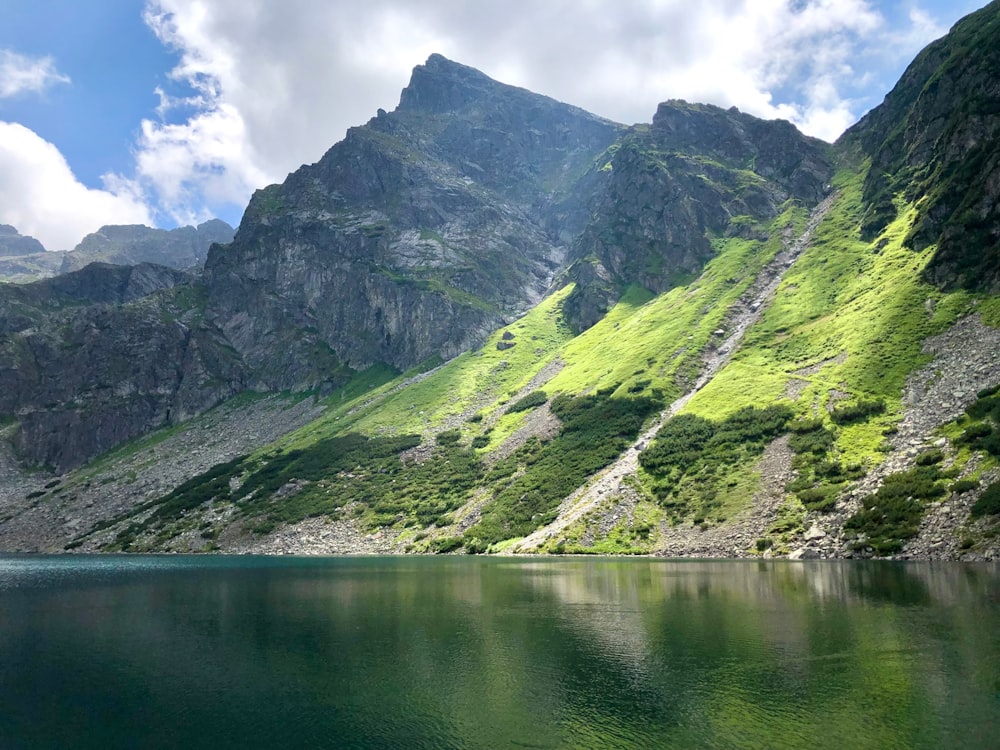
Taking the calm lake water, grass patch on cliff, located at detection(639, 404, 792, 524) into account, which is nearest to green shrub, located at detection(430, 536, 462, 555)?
grass patch on cliff, located at detection(639, 404, 792, 524)

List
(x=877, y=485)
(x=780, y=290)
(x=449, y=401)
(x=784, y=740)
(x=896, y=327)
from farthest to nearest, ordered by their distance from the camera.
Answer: (x=449, y=401), (x=780, y=290), (x=896, y=327), (x=877, y=485), (x=784, y=740)

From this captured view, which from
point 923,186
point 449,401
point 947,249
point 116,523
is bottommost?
point 116,523

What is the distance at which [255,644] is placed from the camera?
110 ft

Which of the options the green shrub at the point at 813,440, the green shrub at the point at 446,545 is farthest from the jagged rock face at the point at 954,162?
the green shrub at the point at 446,545

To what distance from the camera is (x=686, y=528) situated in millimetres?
86250

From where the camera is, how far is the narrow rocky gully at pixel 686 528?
80.1 meters

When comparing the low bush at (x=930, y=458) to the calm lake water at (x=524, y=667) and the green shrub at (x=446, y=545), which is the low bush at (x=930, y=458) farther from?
the green shrub at (x=446, y=545)

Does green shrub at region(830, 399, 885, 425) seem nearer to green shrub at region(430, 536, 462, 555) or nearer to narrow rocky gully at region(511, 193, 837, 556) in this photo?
narrow rocky gully at region(511, 193, 837, 556)

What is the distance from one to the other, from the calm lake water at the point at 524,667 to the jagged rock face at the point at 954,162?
3311 inches

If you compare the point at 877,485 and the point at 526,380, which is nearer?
the point at 877,485

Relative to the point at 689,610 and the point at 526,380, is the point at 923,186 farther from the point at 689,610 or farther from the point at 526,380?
the point at 689,610

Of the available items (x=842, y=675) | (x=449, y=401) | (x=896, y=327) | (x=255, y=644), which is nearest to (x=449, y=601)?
(x=255, y=644)

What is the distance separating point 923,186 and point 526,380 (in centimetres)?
11779

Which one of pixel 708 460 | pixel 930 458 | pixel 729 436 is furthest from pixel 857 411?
pixel 708 460
